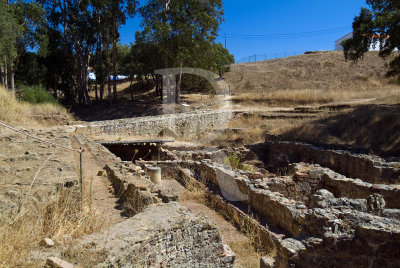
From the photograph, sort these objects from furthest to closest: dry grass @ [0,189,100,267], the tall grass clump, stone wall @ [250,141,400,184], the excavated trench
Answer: the tall grass clump, stone wall @ [250,141,400,184], the excavated trench, dry grass @ [0,189,100,267]

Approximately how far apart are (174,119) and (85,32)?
14.1m

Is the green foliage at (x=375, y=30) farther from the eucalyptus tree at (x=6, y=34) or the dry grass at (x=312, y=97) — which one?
the eucalyptus tree at (x=6, y=34)

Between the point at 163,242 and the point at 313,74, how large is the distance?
42.7 m

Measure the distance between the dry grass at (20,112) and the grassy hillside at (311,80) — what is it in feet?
60.5

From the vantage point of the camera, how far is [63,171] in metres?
4.84

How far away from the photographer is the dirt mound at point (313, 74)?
120 feet

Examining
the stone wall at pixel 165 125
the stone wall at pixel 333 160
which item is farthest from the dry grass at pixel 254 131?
the stone wall at pixel 333 160

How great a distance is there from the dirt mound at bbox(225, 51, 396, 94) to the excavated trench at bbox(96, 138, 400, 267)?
953 inches

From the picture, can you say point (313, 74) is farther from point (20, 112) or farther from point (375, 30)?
point (20, 112)

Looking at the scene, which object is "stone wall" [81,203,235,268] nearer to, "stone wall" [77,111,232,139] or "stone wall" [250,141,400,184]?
"stone wall" [250,141,400,184]

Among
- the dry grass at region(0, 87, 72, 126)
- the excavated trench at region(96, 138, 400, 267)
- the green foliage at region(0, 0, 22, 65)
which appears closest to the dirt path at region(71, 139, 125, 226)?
the excavated trench at region(96, 138, 400, 267)

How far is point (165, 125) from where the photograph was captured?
2178 centimetres

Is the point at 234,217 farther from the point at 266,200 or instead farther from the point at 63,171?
the point at 63,171

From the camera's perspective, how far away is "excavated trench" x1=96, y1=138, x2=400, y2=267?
13.4ft
